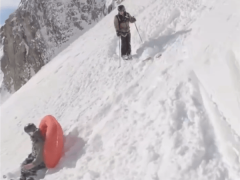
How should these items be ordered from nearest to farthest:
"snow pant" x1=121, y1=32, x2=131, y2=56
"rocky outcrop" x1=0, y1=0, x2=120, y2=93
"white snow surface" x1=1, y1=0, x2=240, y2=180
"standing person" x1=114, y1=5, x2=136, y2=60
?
1. "white snow surface" x1=1, y1=0, x2=240, y2=180
2. "standing person" x1=114, y1=5, x2=136, y2=60
3. "snow pant" x1=121, y1=32, x2=131, y2=56
4. "rocky outcrop" x1=0, y1=0, x2=120, y2=93

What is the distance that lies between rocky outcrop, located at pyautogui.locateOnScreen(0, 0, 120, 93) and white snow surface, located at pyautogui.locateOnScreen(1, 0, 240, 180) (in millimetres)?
34993

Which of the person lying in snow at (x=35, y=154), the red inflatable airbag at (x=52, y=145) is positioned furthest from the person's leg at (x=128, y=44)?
the person lying in snow at (x=35, y=154)

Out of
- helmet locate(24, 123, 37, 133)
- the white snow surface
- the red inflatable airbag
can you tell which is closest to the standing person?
the white snow surface

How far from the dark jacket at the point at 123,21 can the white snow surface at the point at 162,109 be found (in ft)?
3.29

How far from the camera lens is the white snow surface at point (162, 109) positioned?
3.81 metres

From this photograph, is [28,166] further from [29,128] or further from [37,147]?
[29,128]

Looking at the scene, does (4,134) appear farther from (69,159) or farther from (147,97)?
(147,97)

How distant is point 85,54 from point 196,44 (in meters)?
6.62

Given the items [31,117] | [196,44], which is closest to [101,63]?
[31,117]

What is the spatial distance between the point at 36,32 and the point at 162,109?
44.3 metres

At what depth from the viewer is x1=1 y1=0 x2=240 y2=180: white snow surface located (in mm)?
3812

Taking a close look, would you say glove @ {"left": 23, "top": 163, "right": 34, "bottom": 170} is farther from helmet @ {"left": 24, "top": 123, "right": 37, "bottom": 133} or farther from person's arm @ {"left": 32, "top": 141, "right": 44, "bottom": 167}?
helmet @ {"left": 24, "top": 123, "right": 37, "bottom": 133}

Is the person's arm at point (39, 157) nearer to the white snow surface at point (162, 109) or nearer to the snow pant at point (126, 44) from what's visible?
the white snow surface at point (162, 109)

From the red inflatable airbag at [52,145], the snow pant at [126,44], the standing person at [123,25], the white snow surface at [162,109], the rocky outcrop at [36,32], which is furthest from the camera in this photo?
the rocky outcrop at [36,32]
